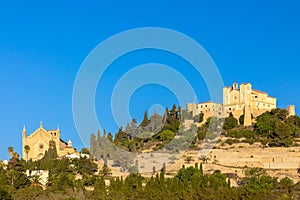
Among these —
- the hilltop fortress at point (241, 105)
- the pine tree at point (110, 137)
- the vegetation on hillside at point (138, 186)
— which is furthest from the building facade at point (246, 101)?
the vegetation on hillside at point (138, 186)

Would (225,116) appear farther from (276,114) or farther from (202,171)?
(202,171)

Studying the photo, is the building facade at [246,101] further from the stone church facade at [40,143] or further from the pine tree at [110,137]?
the stone church facade at [40,143]

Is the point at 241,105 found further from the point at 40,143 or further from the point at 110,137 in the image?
the point at 40,143

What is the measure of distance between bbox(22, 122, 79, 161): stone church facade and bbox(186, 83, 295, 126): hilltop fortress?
1291cm

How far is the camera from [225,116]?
224 feet

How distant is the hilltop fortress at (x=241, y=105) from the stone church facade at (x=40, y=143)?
42.4 feet

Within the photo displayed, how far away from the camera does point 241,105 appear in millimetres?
67688

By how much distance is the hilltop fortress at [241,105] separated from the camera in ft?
219

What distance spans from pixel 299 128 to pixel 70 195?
24.5 meters

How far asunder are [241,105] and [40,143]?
66.2ft

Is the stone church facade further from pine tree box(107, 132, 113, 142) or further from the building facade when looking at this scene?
the building facade

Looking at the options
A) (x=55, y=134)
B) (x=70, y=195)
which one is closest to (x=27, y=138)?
(x=55, y=134)

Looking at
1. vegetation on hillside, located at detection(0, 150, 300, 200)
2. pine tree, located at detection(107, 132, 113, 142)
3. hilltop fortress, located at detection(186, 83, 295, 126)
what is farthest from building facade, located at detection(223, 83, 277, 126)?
vegetation on hillside, located at detection(0, 150, 300, 200)

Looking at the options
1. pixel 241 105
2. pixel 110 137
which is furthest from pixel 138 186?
pixel 241 105
